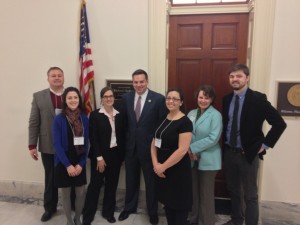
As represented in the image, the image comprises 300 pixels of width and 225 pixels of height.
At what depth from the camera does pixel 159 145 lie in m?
1.99

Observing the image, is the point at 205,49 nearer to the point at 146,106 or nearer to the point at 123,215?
the point at 146,106

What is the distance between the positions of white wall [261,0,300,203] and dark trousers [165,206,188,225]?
1.08 meters

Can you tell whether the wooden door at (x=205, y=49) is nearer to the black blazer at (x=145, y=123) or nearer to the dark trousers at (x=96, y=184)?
the black blazer at (x=145, y=123)

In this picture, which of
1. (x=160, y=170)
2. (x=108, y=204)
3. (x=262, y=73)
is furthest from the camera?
(x=108, y=204)

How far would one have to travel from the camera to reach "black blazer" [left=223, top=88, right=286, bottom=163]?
205 cm

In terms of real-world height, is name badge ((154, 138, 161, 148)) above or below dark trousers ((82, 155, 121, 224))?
above

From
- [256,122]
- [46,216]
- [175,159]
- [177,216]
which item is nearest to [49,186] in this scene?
[46,216]

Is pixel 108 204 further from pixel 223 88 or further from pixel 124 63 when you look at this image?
pixel 223 88

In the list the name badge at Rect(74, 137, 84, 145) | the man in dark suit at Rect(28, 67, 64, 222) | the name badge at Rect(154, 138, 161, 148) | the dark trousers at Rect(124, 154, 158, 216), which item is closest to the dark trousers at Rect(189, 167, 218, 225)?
the dark trousers at Rect(124, 154, 158, 216)

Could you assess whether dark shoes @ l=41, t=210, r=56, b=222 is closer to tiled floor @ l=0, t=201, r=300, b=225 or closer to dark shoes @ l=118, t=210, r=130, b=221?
tiled floor @ l=0, t=201, r=300, b=225

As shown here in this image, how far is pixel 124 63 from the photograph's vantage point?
2.76 meters

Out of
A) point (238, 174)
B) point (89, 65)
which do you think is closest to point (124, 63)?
point (89, 65)

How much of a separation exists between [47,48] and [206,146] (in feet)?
6.75

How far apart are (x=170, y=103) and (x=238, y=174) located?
0.91 m
